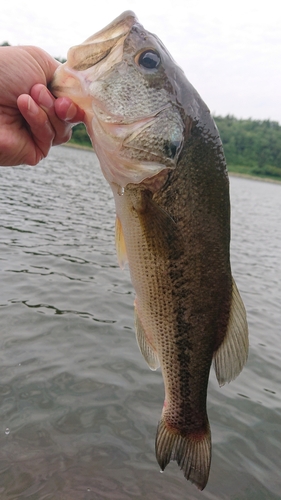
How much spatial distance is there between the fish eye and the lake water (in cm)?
373

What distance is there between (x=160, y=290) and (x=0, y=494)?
268 centimetres

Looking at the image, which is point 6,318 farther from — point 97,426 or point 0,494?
point 0,494

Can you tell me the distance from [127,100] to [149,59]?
0.29 metres

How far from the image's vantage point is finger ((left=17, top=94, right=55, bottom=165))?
7.43ft

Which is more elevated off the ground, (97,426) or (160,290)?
(160,290)

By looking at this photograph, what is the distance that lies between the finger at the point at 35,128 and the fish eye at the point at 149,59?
0.64 meters

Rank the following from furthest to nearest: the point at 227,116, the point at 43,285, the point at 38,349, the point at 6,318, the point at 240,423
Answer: the point at 227,116
the point at 43,285
the point at 6,318
the point at 38,349
the point at 240,423

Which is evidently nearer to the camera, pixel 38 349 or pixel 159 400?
pixel 159 400

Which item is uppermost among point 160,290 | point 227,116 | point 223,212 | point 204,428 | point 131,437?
point 227,116

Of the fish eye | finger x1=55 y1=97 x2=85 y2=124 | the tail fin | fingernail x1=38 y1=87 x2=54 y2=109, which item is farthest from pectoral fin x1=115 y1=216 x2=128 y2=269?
the tail fin

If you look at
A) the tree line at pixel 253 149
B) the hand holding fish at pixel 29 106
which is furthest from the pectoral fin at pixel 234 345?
the tree line at pixel 253 149

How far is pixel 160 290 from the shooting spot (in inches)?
95.3

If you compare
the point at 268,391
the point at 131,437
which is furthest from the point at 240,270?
the point at 131,437

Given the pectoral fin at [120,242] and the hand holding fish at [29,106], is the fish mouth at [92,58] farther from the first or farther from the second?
the pectoral fin at [120,242]
